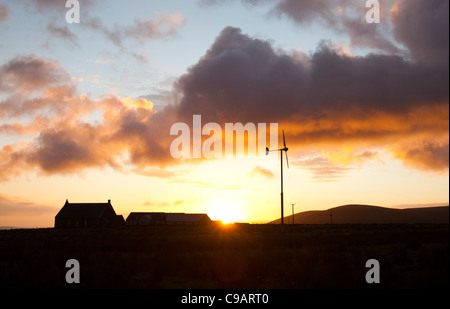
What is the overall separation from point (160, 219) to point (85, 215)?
4062 cm

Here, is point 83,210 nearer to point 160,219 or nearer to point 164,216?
point 160,219

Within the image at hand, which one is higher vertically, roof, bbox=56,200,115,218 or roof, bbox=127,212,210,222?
roof, bbox=56,200,115,218

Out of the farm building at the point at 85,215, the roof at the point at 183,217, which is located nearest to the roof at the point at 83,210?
the farm building at the point at 85,215

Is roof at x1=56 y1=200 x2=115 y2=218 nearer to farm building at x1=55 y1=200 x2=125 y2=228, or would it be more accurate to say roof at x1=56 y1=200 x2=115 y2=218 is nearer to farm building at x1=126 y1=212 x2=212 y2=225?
farm building at x1=55 y1=200 x2=125 y2=228

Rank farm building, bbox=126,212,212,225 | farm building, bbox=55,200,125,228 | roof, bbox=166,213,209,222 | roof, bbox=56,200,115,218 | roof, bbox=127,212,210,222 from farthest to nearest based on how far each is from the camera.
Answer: roof, bbox=166,213,209,222
roof, bbox=127,212,210,222
farm building, bbox=126,212,212,225
roof, bbox=56,200,115,218
farm building, bbox=55,200,125,228

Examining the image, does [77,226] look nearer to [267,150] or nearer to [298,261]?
[267,150]

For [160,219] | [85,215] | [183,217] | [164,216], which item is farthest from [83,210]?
[183,217]

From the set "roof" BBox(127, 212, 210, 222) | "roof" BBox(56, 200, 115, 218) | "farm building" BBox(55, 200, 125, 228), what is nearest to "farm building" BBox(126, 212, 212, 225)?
"roof" BBox(127, 212, 210, 222)

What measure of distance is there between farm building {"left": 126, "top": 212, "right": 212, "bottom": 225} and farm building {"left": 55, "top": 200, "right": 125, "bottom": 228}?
29789 millimetres

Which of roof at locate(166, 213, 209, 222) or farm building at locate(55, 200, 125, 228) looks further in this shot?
roof at locate(166, 213, 209, 222)

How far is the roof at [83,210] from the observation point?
382 ft

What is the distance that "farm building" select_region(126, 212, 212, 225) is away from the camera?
15275cm
